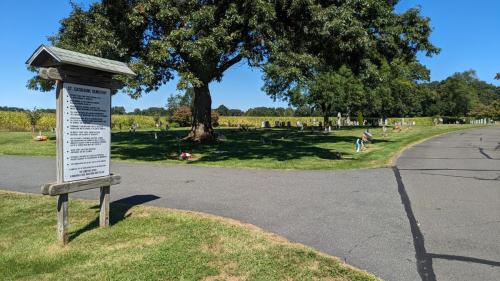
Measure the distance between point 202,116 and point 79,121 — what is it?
1775cm

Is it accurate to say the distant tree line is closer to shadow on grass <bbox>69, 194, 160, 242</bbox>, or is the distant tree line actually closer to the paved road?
the paved road

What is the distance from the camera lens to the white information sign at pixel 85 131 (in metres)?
6.34

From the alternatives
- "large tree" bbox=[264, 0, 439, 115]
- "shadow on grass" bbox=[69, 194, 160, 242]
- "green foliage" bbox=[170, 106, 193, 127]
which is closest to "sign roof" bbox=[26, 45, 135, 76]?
"shadow on grass" bbox=[69, 194, 160, 242]

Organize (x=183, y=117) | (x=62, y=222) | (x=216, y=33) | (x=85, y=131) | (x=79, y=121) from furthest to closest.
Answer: (x=183, y=117) < (x=216, y=33) < (x=85, y=131) < (x=79, y=121) < (x=62, y=222)

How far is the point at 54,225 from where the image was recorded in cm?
718

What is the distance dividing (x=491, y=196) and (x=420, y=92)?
56.5 meters

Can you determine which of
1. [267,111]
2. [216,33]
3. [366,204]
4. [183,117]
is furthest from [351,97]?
[267,111]

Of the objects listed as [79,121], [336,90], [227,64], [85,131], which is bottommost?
[85,131]

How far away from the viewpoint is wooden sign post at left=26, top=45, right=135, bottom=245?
20.3ft

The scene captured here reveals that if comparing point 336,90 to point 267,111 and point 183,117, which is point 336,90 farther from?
point 267,111

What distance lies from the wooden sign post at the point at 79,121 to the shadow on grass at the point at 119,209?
0.30 m

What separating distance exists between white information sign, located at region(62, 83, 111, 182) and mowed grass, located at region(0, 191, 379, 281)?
992mm

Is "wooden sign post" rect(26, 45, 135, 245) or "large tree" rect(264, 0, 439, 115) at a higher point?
"large tree" rect(264, 0, 439, 115)

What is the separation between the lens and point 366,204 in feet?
27.2
